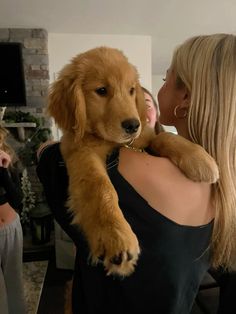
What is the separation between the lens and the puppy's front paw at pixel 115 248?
73 centimetres

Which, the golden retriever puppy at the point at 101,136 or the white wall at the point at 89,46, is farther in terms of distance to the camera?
the white wall at the point at 89,46

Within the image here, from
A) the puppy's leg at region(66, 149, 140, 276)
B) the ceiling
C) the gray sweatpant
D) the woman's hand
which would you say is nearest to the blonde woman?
the puppy's leg at region(66, 149, 140, 276)

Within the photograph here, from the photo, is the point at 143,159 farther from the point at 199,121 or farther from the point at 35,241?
the point at 35,241

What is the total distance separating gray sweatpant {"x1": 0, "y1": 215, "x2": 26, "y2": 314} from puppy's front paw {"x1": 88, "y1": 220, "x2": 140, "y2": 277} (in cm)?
156

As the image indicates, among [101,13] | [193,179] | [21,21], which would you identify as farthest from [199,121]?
[21,21]

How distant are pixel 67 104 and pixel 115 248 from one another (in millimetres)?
549

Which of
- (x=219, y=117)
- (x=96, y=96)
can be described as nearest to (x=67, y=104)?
(x=96, y=96)

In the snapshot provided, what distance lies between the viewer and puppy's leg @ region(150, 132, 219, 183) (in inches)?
35.4

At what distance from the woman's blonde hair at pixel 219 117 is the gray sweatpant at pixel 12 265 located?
5.09 feet

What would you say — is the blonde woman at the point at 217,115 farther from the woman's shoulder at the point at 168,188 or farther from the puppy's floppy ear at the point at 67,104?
the puppy's floppy ear at the point at 67,104

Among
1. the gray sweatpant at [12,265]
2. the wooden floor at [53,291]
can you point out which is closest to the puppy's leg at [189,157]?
the gray sweatpant at [12,265]

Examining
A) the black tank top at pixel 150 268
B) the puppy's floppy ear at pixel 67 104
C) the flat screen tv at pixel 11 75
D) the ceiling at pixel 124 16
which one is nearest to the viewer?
the black tank top at pixel 150 268

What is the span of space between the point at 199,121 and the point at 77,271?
2.01ft

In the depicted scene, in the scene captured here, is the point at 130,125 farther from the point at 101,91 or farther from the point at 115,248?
the point at 115,248
